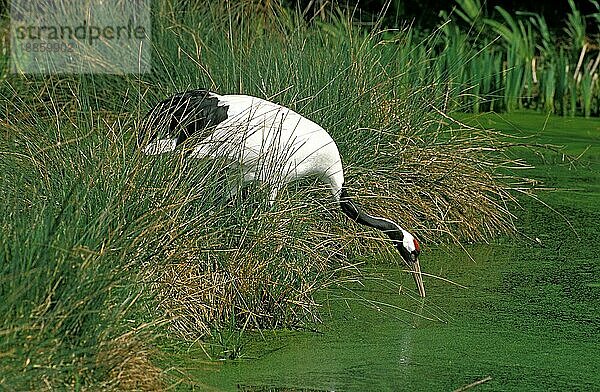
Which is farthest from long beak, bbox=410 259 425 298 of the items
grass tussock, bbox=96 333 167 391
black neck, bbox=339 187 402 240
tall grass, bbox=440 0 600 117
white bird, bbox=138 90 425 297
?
tall grass, bbox=440 0 600 117

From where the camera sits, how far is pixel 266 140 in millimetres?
5012

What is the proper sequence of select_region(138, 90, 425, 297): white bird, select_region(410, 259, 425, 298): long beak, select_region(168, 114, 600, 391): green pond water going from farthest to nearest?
select_region(410, 259, 425, 298): long beak, select_region(138, 90, 425, 297): white bird, select_region(168, 114, 600, 391): green pond water

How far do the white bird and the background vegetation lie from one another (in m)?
0.10

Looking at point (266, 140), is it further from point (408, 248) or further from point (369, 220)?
point (408, 248)

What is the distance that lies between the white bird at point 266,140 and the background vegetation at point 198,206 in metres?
0.10

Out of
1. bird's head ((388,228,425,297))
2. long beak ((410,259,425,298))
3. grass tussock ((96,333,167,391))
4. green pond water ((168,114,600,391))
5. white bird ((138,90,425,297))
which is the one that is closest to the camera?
grass tussock ((96,333,167,391))

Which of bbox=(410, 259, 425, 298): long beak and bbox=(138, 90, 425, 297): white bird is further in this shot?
bbox=(410, 259, 425, 298): long beak

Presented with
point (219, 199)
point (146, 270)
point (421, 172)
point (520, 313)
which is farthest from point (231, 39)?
point (146, 270)

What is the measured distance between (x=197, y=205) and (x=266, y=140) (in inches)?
22.3

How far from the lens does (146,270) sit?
3.91 m

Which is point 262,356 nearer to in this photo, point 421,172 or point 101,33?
point 421,172

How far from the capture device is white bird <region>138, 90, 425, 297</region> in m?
4.88

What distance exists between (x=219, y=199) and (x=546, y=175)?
317 cm

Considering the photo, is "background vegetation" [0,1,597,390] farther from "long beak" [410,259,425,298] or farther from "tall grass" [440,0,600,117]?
"tall grass" [440,0,600,117]
